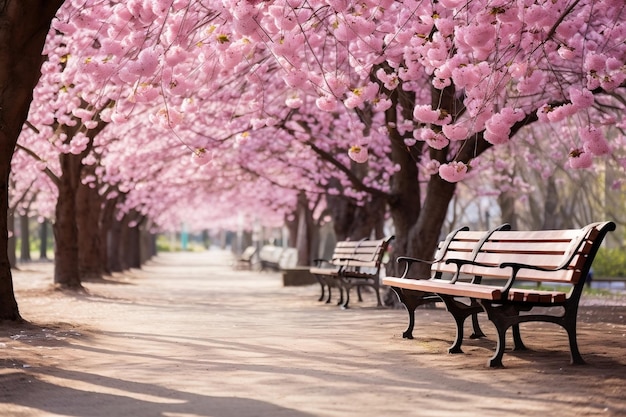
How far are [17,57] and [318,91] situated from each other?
3.20 m

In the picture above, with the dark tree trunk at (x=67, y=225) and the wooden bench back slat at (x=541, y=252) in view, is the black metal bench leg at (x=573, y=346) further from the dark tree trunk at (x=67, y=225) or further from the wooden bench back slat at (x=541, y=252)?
the dark tree trunk at (x=67, y=225)

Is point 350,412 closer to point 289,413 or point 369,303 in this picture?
point 289,413

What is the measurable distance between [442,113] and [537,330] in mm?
2533

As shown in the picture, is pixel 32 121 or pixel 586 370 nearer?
pixel 586 370

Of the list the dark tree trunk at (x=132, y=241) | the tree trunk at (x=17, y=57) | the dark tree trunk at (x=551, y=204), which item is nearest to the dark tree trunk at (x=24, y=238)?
the dark tree trunk at (x=132, y=241)

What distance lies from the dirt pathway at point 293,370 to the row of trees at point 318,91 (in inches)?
72.9

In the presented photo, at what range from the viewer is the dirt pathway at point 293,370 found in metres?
5.27

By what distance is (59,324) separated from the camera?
34.1 ft

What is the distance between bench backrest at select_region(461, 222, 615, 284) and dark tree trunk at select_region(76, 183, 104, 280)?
47.9ft

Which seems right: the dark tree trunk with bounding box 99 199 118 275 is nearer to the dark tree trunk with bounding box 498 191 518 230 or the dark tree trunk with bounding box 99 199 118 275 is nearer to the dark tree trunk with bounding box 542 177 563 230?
the dark tree trunk with bounding box 498 191 518 230

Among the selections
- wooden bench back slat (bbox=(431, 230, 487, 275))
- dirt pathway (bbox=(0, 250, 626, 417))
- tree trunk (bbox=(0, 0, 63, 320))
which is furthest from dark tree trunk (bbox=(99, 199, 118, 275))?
wooden bench back slat (bbox=(431, 230, 487, 275))

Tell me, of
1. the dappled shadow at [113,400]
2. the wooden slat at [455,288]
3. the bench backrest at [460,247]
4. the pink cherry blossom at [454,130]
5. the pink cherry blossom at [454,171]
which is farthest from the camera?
the pink cherry blossom at [454,171]

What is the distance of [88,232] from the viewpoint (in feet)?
75.6

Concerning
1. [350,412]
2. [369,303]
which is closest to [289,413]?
[350,412]
